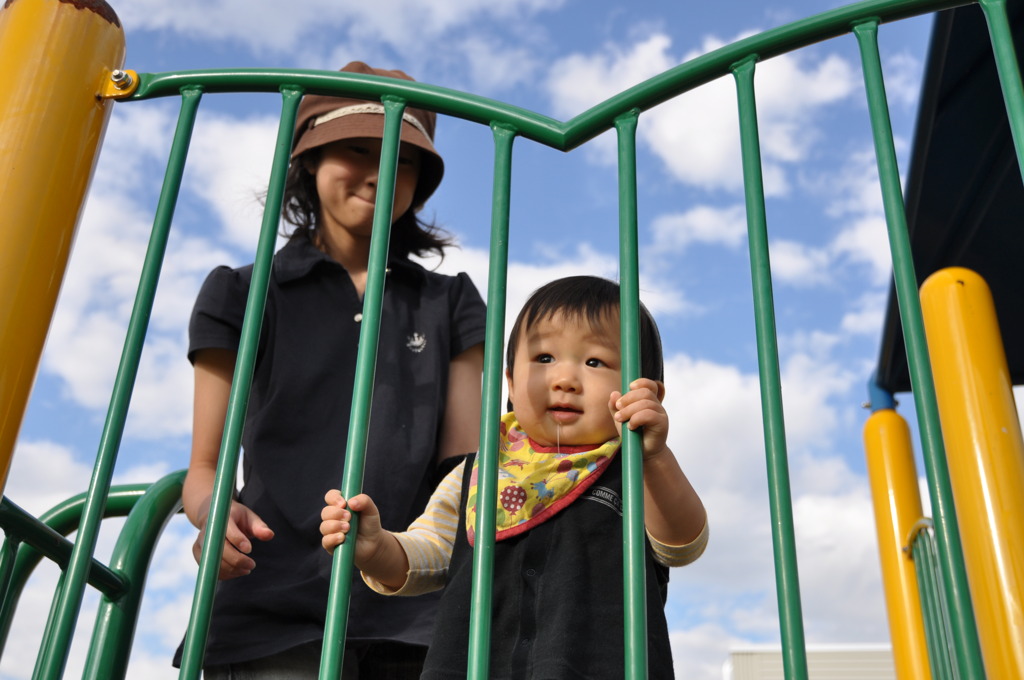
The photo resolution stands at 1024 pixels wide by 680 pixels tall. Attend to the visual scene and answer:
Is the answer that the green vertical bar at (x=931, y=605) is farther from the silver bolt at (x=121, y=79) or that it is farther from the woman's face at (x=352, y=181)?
the silver bolt at (x=121, y=79)

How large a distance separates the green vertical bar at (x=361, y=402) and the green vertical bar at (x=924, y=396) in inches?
21.8

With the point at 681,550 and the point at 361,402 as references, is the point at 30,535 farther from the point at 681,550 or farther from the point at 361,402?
the point at 681,550

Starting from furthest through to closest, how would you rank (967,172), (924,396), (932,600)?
(967,172), (932,600), (924,396)

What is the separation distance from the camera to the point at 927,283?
8.15 ft

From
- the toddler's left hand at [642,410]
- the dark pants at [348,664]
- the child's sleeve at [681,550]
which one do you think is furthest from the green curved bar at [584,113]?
the dark pants at [348,664]

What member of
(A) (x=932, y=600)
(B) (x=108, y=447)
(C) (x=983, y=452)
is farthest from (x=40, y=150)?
(A) (x=932, y=600)

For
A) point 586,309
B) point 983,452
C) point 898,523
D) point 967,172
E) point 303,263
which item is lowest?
point 586,309

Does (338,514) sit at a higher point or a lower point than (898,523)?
lower

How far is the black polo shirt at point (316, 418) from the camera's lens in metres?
1.50

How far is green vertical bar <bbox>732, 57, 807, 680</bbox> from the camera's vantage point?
0.92m

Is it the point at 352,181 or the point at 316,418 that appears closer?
the point at 316,418

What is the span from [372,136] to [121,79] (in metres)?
0.54

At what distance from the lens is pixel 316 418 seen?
167 centimetres

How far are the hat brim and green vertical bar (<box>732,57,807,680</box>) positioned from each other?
2.63 ft
